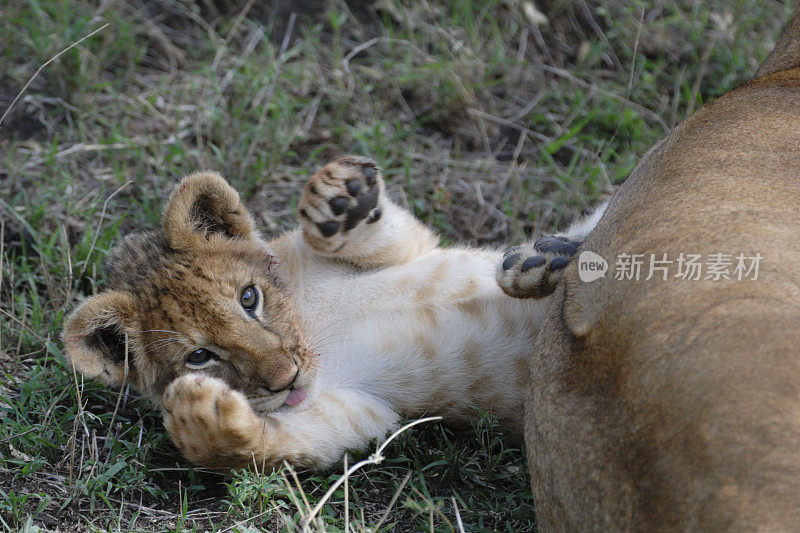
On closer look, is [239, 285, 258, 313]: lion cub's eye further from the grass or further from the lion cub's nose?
the grass

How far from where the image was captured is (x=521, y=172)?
16.0ft

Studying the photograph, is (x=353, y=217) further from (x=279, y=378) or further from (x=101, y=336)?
(x=101, y=336)

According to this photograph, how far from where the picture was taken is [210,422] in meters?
2.72

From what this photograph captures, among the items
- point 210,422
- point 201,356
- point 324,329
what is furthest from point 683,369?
point 324,329

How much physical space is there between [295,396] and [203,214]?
801mm

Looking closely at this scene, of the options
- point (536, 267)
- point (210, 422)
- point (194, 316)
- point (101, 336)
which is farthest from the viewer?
point (101, 336)

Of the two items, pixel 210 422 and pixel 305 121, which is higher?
pixel 305 121

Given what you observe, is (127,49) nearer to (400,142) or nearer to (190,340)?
(400,142)

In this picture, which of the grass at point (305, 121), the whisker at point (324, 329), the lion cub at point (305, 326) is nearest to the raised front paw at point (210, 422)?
the lion cub at point (305, 326)

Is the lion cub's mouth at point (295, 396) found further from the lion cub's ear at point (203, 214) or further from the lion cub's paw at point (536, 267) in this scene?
the lion cub's paw at point (536, 267)

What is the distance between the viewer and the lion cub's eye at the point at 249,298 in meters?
3.15

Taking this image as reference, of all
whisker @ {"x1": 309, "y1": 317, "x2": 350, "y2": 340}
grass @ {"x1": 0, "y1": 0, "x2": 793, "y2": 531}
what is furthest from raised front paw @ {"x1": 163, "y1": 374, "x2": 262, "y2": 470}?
whisker @ {"x1": 309, "y1": 317, "x2": 350, "y2": 340}

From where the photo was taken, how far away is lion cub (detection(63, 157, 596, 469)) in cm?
294

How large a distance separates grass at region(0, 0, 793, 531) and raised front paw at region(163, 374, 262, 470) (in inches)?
10.2
